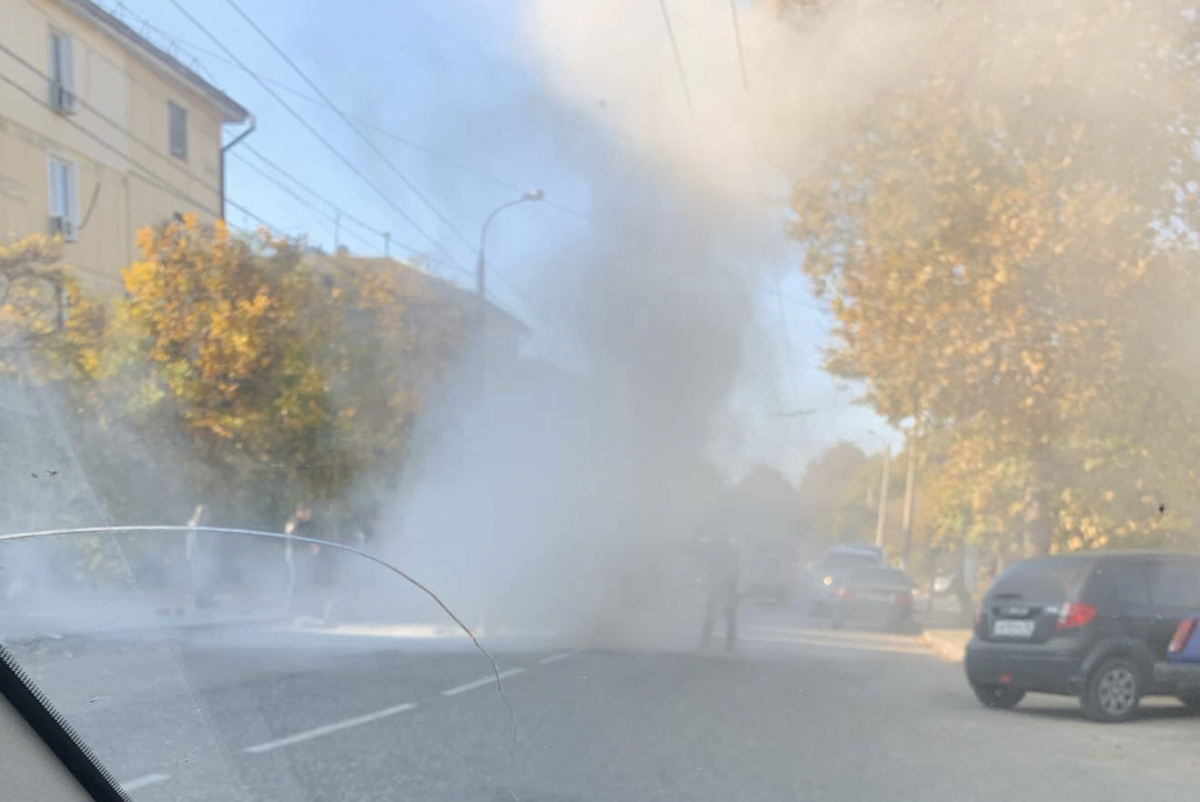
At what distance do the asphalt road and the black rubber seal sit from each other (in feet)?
0.76

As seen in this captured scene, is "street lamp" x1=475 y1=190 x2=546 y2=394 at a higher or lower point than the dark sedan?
higher

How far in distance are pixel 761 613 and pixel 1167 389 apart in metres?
5.28

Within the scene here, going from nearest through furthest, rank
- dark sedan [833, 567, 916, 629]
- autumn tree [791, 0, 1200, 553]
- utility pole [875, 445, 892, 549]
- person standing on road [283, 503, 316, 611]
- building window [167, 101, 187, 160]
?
person standing on road [283, 503, 316, 611]
building window [167, 101, 187, 160]
autumn tree [791, 0, 1200, 553]
dark sedan [833, 567, 916, 629]
utility pole [875, 445, 892, 549]

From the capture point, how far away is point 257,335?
8.23 metres

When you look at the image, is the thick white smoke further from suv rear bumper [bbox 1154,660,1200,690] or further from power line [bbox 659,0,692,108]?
suv rear bumper [bbox 1154,660,1200,690]

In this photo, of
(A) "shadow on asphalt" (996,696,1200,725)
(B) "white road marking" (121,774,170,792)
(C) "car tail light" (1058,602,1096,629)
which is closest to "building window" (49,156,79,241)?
(B) "white road marking" (121,774,170,792)

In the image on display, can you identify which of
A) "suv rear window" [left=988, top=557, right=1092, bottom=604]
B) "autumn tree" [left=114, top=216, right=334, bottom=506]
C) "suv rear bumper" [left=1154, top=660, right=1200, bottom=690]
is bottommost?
"suv rear bumper" [left=1154, top=660, right=1200, bottom=690]

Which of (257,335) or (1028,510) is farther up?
(257,335)

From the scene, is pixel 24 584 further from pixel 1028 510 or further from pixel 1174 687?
pixel 1028 510

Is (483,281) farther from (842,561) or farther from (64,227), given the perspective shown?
(842,561)

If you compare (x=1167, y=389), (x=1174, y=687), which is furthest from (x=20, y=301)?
(x=1167, y=389)

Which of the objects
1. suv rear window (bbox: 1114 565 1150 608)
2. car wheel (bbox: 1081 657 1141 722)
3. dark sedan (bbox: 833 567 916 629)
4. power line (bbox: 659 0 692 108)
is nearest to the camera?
car wheel (bbox: 1081 657 1141 722)

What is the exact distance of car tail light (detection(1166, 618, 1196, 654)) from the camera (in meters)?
7.98

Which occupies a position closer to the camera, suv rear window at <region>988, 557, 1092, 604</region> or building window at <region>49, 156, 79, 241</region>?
A: building window at <region>49, 156, 79, 241</region>
